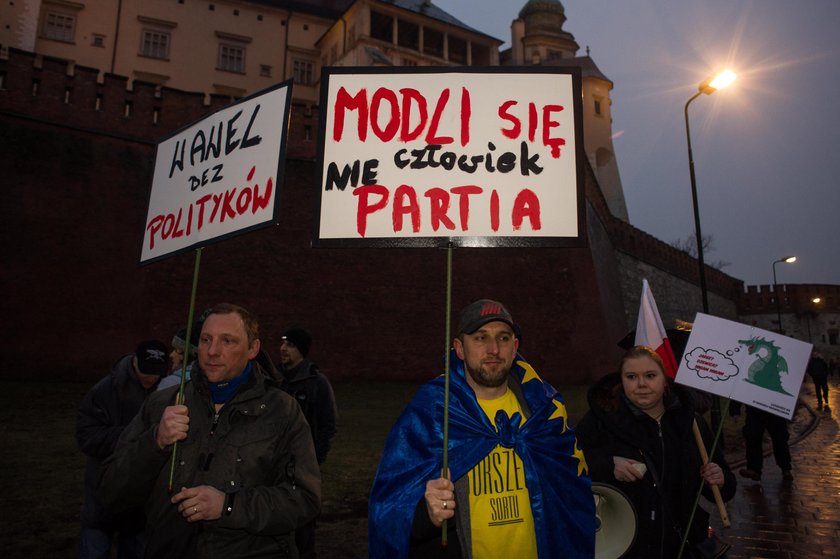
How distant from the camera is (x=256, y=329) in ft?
8.50

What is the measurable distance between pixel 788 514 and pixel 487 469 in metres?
5.49

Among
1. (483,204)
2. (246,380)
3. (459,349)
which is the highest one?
(483,204)

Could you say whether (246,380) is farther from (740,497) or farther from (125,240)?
(125,240)

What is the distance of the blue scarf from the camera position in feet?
8.02

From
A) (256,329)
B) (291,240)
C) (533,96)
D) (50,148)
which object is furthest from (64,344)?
(533,96)

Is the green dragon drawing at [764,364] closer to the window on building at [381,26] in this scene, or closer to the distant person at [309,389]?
the distant person at [309,389]

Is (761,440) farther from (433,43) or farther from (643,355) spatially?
(433,43)

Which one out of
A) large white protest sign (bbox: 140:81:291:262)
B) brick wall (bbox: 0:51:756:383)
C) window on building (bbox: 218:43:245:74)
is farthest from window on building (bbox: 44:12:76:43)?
large white protest sign (bbox: 140:81:291:262)

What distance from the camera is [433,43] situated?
38.2 meters

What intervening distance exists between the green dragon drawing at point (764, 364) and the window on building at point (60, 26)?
117 feet

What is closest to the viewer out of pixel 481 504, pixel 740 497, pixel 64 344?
pixel 481 504

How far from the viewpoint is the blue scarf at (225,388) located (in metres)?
2.44

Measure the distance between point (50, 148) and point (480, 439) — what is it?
1716 centimetres

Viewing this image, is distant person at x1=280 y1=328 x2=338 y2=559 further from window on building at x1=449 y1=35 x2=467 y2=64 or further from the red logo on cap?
window on building at x1=449 y1=35 x2=467 y2=64
